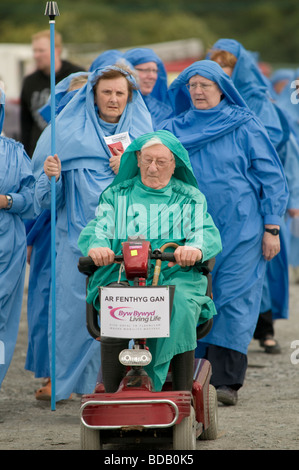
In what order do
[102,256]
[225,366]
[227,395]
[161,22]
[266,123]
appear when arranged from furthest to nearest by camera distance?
[161,22], [266,123], [225,366], [227,395], [102,256]

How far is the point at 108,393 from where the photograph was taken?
4703mm

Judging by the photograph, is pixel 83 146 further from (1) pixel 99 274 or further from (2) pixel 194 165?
(1) pixel 99 274

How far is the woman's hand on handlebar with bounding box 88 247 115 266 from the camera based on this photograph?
4797mm

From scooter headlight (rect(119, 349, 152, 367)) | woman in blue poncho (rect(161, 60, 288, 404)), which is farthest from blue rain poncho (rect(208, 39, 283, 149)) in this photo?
scooter headlight (rect(119, 349, 152, 367))

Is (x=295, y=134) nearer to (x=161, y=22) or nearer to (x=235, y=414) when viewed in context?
(x=235, y=414)

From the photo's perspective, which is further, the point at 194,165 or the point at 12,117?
the point at 12,117

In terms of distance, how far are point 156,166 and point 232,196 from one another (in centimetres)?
134

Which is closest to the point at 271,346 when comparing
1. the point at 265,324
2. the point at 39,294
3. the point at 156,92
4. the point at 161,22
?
the point at 265,324

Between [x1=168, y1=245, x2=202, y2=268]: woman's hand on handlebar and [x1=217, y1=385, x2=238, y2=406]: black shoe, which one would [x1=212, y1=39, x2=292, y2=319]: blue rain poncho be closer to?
[x1=217, y1=385, x2=238, y2=406]: black shoe

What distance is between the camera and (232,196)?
6.40m

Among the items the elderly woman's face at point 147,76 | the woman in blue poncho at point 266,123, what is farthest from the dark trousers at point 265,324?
the elderly woman's face at point 147,76

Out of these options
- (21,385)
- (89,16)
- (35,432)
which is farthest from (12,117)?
(89,16)

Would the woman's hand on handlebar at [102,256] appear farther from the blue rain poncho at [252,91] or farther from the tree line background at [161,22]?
the tree line background at [161,22]

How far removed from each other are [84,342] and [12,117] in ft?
45.0
